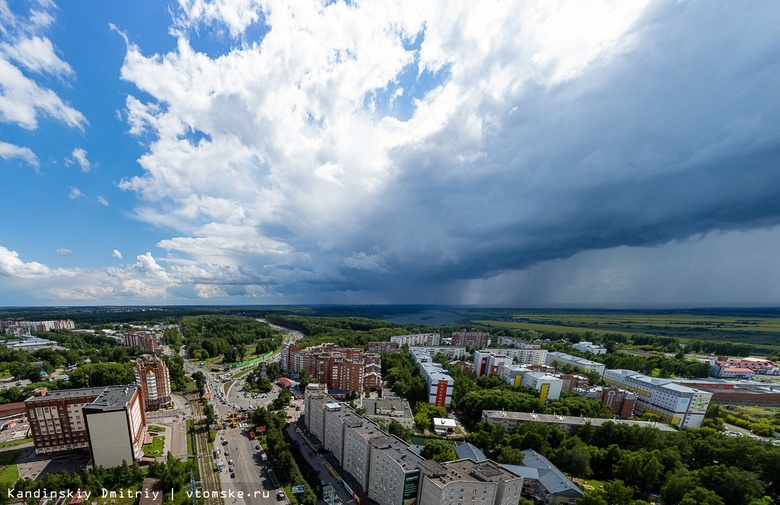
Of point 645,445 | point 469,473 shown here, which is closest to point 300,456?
point 469,473

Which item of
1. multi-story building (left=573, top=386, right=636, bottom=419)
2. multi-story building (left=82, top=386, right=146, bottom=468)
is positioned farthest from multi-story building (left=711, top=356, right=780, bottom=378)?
multi-story building (left=82, top=386, right=146, bottom=468)

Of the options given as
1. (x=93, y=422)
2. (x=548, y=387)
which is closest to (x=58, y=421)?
(x=93, y=422)

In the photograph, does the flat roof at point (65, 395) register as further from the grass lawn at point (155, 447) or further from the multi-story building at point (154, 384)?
the multi-story building at point (154, 384)

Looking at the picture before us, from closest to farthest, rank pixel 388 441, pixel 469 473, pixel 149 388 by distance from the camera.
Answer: pixel 469 473 → pixel 388 441 → pixel 149 388

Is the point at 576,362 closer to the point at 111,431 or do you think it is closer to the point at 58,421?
the point at 111,431

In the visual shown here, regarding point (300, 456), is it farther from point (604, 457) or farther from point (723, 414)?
point (723, 414)
